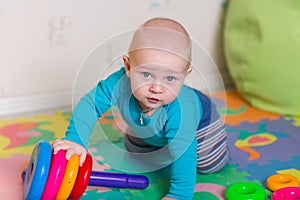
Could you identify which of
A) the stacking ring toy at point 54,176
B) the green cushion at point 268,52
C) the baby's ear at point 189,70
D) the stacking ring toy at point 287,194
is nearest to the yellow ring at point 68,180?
the stacking ring toy at point 54,176

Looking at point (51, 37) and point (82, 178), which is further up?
point (51, 37)

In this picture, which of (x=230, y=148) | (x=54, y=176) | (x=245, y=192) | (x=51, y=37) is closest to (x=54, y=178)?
(x=54, y=176)

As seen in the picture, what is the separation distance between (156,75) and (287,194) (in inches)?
13.8

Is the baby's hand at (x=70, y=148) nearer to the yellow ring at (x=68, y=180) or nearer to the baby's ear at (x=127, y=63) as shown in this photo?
the yellow ring at (x=68, y=180)

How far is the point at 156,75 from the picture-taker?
94 centimetres

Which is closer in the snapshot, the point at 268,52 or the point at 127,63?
the point at 127,63

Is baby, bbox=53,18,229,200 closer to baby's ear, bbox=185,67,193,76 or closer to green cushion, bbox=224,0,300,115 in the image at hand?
baby's ear, bbox=185,67,193,76

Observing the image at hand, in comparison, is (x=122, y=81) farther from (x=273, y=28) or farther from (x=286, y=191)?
(x=273, y=28)

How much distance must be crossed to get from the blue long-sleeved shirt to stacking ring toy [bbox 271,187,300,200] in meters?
0.16

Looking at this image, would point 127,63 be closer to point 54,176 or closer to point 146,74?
point 146,74

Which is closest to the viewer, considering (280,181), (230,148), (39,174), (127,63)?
(39,174)

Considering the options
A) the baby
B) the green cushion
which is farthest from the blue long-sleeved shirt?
the green cushion

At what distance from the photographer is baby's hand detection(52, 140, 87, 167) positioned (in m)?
0.96

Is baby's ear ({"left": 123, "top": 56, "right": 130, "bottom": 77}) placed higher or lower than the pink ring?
higher
